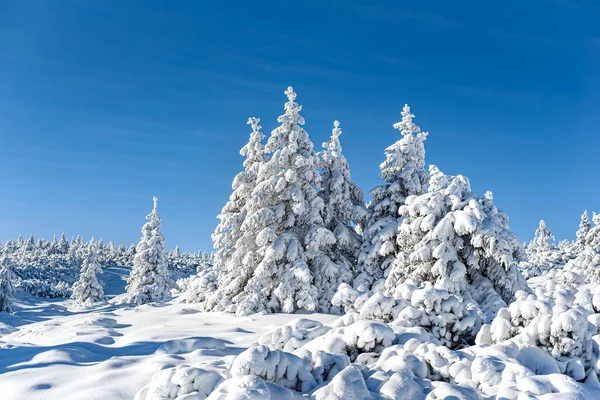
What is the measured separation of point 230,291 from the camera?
19.8 meters

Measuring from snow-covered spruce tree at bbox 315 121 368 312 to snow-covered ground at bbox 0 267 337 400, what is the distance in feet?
8.91

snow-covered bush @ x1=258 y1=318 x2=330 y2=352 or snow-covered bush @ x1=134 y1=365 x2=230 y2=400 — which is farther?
snow-covered bush @ x1=258 y1=318 x2=330 y2=352

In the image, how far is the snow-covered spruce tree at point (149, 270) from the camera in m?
35.2

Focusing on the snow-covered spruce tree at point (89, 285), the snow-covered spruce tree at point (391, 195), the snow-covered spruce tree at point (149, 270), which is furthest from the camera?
the snow-covered spruce tree at point (89, 285)

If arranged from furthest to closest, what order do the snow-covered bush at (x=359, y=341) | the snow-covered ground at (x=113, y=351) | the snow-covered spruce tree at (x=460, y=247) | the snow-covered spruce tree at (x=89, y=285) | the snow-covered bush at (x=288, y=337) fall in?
the snow-covered spruce tree at (x=89, y=285)
the snow-covered spruce tree at (x=460, y=247)
the snow-covered bush at (x=288, y=337)
the snow-covered bush at (x=359, y=341)
the snow-covered ground at (x=113, y=351)

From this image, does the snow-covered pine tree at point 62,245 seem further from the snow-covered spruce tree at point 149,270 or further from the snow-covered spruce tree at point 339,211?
the snow-covered spruce tree at point 339,211

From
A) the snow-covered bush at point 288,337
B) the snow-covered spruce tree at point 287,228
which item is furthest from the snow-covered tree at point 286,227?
the snow-covered bush at point 288,337

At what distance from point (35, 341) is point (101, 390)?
7164 mm

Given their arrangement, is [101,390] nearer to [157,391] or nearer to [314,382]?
[157,391]

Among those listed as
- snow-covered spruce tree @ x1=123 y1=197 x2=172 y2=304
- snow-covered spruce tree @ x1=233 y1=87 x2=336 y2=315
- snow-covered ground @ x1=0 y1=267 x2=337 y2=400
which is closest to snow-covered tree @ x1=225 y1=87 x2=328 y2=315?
snow-covered spruce tree @ x1=233 y1=87 x2=336 y2=315

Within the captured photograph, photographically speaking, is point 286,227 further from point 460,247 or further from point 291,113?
point 460,247

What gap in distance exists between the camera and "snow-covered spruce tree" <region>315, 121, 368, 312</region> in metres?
19.8

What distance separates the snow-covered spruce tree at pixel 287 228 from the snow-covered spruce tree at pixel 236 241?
429mm

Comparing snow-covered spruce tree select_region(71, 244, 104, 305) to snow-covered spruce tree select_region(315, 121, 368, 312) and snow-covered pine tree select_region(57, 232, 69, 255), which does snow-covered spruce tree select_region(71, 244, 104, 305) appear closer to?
snow-covered spruce tree select_region(315, 121, 368, 312)
